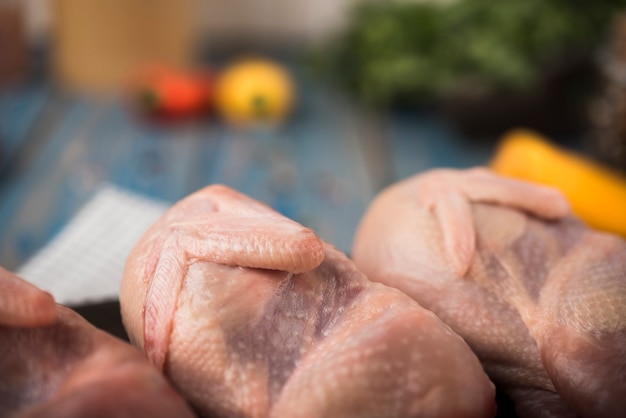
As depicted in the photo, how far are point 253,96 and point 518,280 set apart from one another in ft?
7.94

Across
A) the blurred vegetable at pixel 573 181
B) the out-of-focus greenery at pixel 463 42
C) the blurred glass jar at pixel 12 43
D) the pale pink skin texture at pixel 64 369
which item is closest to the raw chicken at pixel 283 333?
the pale pink skin texture at pixel 64 369

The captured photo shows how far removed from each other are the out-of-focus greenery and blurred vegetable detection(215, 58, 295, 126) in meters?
0.40

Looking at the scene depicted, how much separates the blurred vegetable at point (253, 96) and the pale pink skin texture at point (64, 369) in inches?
101

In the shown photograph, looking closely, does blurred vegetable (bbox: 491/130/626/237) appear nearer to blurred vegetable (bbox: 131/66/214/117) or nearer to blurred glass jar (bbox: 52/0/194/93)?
blurred vegetable (bbox: 131/66/214/117)

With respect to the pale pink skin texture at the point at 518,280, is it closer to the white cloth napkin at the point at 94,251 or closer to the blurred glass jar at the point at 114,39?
the white cloth napkin at the point at 94,251

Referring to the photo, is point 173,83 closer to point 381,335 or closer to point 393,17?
point 393,17

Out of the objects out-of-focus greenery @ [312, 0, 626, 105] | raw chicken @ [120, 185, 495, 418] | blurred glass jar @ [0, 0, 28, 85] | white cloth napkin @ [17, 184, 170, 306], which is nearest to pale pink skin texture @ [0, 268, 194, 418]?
raw chicken @ [120, 185, 495, 418]

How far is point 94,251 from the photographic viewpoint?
1.96 metres

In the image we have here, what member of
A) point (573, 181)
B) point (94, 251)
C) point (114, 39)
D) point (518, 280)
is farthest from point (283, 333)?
point (114, 39)

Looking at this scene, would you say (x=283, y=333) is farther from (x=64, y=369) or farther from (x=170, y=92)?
(x=170, y=92)

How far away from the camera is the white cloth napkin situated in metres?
1.83

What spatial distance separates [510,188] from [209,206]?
0.51 meters

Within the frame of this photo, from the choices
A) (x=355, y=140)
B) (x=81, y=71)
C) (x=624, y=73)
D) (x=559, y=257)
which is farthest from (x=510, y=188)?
(x=81, y=71)

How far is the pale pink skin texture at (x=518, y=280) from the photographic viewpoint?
1.13m
